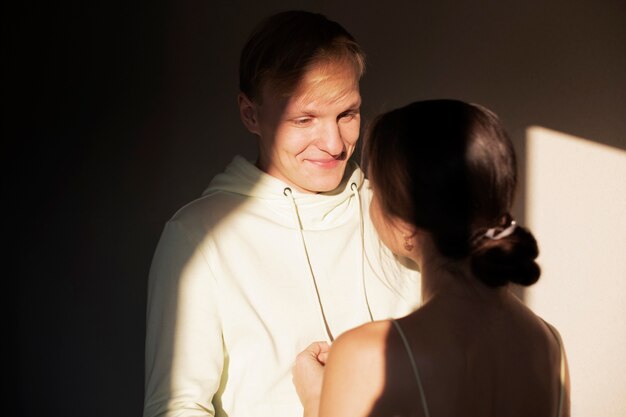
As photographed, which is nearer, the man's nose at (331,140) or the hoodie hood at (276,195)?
the man's nose at (331,140)

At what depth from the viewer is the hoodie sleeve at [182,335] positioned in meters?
1.85

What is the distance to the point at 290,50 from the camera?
6.16 feet

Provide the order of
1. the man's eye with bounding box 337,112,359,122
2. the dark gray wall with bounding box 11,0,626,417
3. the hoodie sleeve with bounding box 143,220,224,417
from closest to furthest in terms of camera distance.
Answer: the hoodie sleeve with bounding box 143,220,224,417 < the man's eye with bounding box 337,112,359,122 < the dark gray wall with bounding box 11,0,626,417

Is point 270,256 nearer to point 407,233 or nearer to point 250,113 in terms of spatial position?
point 250,113

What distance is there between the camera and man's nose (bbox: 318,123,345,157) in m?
1.90

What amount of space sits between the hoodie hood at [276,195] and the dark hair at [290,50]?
21 centimetres

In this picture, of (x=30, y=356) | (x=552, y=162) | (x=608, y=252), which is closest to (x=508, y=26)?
(x=552, y=162)

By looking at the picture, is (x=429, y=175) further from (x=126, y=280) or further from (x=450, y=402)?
(x=126, y=280)

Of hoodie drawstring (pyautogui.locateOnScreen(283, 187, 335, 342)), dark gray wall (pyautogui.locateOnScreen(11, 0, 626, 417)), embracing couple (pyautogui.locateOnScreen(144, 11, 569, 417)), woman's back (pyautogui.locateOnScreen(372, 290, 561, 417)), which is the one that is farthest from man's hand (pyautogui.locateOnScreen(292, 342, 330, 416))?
dark gray wall (pyautogui.locateOnScreen(11, 0, 626, 417))

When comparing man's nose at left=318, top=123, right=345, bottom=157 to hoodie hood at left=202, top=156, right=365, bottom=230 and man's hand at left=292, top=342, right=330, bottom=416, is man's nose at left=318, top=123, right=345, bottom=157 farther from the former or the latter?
man's hand at left=292, top=342, right=330, bottom=416

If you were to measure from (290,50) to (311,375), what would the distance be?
775mm

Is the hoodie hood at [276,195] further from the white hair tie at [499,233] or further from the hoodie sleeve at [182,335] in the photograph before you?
the white hair tie at [499,233]

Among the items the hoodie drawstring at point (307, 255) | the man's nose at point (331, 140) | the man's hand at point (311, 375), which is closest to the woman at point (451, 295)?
the man's hand at point (311, 375)

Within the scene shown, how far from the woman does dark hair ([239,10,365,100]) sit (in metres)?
0.44
